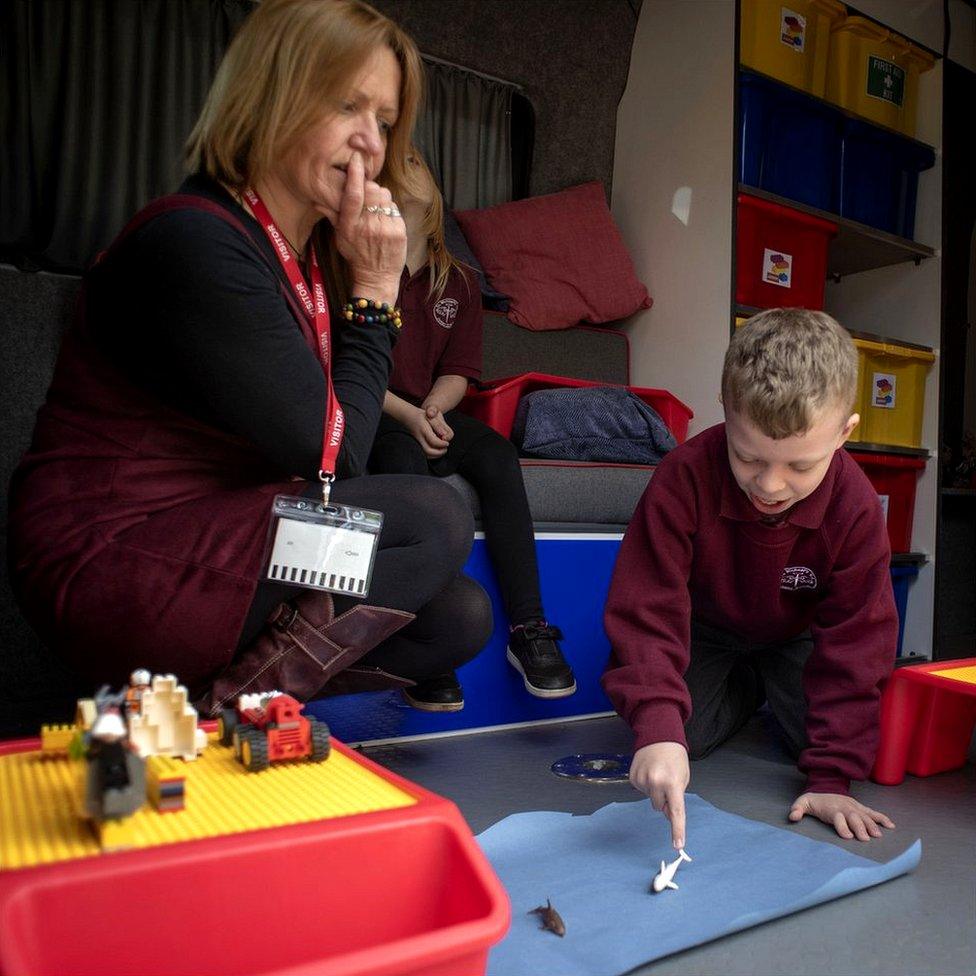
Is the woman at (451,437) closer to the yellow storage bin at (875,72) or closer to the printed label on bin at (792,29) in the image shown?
the printed label on bin at (792,29)

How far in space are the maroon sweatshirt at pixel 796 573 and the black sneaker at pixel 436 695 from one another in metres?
0.23

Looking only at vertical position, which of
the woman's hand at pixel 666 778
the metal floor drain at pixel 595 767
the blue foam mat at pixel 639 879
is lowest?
the metal floor drain at pixel 595 767

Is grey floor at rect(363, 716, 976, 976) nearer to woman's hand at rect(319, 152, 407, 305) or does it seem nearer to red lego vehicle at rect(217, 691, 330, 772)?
red lego vehicle at rect(217, 691, 330, 772)

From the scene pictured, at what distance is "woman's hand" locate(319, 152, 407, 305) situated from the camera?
0.97 m

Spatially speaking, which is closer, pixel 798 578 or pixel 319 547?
pixel 319 547

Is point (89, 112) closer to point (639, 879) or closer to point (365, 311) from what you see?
point (365, 311)

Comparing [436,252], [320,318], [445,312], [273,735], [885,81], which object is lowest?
[273,735]

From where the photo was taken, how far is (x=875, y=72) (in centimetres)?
234

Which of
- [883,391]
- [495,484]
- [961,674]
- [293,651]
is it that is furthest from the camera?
[883,391]

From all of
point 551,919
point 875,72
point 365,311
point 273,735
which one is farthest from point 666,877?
point 875,72

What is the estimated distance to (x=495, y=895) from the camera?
477mm

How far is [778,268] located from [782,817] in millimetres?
1479

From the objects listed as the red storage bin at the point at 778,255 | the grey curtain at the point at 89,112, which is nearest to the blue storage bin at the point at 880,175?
the red storage bin at the point at 778,255

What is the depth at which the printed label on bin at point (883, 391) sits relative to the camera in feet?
7.56
